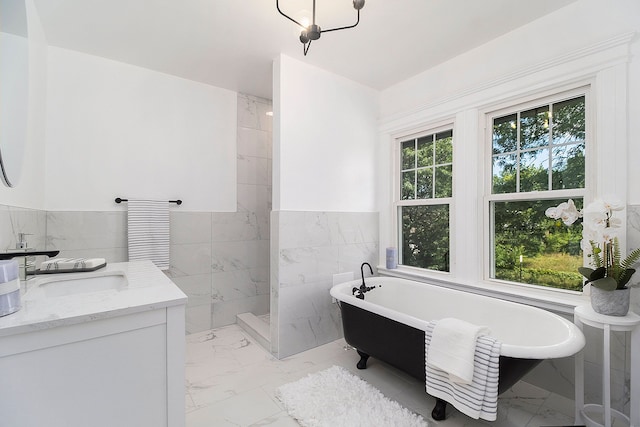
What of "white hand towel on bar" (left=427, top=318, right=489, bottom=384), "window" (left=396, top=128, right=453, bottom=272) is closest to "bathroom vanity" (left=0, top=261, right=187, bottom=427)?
"white hand towel on bar" (left=427, top=318, right=489, bottom=384)

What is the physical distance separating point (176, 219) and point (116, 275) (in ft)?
4.25

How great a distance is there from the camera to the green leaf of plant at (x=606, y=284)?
153 centimetres

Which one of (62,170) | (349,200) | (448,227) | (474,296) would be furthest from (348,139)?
(62,170)

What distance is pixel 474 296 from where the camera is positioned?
7.48 feet

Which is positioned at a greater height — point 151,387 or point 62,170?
point 62,170

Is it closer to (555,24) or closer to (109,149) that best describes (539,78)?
(555,24)

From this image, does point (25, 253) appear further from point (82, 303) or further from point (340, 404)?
point (340, 404)

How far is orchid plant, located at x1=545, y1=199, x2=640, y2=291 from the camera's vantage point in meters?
1.57

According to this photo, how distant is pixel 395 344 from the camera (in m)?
2.01

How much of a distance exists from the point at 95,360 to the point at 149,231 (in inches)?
77.1

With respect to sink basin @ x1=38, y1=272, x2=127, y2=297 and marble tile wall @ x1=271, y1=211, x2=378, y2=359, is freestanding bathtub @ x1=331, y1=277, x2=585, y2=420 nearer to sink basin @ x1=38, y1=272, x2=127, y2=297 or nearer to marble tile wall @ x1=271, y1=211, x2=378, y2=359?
marble tile wall @ x1=271, y1=211, x2=378, y2=359

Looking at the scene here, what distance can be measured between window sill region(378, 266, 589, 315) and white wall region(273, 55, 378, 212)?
1.08 meters

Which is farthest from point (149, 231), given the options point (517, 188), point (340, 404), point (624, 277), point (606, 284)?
point (624, 277)

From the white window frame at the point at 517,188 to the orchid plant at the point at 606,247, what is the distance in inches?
16.6
